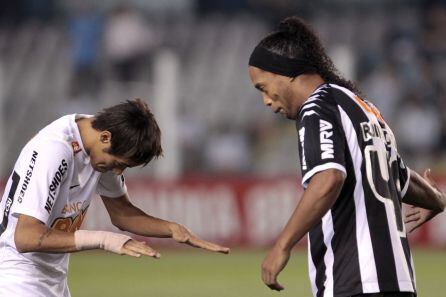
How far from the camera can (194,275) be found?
13242mm

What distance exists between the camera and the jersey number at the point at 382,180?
5109 mm

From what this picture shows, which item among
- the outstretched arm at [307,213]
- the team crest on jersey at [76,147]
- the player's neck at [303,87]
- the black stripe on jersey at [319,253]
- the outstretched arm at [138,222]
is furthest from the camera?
the outstretched arm at [138,222]

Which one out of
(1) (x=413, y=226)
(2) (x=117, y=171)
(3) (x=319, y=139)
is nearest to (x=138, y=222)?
(2) (x=117, y=171)

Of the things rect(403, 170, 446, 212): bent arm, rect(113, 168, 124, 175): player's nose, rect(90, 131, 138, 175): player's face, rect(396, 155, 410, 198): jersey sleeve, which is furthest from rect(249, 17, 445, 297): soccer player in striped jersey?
rect(113, 168, 124, 175): player's nose

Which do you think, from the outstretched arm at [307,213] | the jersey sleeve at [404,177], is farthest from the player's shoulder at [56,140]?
the jersey sleeve at [404,177]

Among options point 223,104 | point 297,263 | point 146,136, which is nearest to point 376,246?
point 146,136

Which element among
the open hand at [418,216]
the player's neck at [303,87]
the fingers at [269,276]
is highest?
the player's neck at [303,87]

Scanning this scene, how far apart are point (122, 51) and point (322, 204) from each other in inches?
549

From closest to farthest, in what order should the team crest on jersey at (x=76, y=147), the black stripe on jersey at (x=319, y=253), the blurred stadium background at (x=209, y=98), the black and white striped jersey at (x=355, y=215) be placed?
the black and white striped jersey at (x=355, y=215), the black stripe on jersey at (x=319, y=253), the team crest on jersey at (x=76, y=147), the blurred stadium background at (x=209, y=98)

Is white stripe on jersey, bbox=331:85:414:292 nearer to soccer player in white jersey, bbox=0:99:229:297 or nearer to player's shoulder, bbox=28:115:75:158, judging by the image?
soccer player in white jersey, bbox=0:99:229:297

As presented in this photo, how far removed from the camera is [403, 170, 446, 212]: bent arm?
573 centimetres

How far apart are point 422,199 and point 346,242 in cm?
86

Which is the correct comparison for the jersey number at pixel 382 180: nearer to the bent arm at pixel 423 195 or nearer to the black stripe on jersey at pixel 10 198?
the bent arm at pixel 423 195

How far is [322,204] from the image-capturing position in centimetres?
485
